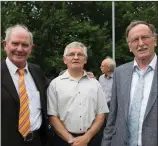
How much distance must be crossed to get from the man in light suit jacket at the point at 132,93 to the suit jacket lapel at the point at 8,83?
2.81ft

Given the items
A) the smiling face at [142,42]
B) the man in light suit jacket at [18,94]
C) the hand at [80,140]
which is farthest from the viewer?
the hand at [80,140]

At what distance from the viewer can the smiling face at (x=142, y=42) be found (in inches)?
98.4

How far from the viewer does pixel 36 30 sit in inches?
698

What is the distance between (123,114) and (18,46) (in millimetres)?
1107

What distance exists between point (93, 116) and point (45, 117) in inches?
18.8

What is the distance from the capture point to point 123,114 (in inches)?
99.8

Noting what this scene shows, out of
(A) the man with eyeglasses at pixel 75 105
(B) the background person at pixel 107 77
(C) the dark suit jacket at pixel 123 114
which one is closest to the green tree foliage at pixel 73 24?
(B) the background person at pixel 107 77

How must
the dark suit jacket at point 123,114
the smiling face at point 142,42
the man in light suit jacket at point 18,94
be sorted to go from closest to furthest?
the dark suit jacket at point 123,114, the smiling face at point 142,42, the man in light suit jacket at point 18,94

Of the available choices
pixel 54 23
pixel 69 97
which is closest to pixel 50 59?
pixel 54 23

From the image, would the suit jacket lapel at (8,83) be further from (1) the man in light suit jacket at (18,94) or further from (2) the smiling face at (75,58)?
(2) the smiling face at (75,58)

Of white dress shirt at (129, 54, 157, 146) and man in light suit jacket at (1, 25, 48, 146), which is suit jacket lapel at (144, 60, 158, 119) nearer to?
white dress shirt at (129, 54, 157, 146)

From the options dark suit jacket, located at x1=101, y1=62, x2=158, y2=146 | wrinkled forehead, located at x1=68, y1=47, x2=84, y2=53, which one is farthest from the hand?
wrinkled forehead, located at x1=68, y1=47, x2=84, y2=53

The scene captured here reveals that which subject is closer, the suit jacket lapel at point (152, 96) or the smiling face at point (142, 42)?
the suit jacket lapel at point (152, 96)

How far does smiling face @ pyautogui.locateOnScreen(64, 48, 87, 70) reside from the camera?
3.05 metres
